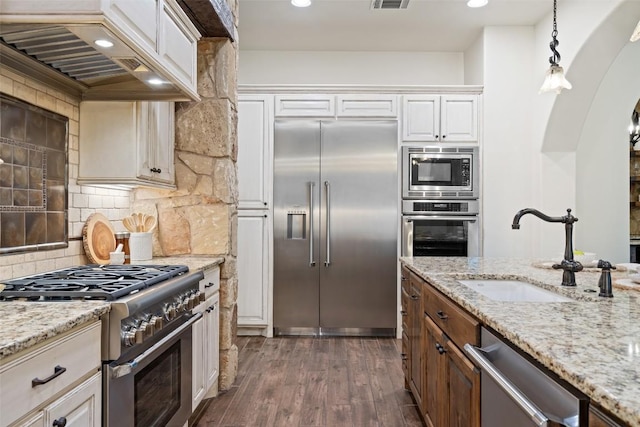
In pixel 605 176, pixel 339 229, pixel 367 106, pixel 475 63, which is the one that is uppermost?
pixel 475 63

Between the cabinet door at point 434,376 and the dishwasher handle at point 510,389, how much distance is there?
0.44 meters

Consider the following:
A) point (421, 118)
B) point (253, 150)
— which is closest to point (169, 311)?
point (253, 150)

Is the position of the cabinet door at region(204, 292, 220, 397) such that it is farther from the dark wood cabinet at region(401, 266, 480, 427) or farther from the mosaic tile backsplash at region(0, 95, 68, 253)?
the dark wood cabinet at region(401, 266, 480, 427)

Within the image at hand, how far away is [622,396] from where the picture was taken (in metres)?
0.71

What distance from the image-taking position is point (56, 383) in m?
1.17

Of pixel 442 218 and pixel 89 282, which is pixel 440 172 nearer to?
pixel 442 218

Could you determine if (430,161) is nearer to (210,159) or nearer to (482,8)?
(482,8)

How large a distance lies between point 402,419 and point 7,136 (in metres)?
2.49

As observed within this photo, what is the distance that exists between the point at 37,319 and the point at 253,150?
122 inches

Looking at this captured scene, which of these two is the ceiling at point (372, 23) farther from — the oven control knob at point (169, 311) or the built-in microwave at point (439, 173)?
the oven control knob at point (169, 311)

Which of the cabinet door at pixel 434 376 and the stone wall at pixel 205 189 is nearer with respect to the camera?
the cabinet door at pixel 434 376

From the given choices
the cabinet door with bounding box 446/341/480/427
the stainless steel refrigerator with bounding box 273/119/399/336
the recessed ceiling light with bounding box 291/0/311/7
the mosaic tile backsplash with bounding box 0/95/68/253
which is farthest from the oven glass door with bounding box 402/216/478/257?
the mosaic tile backsplash with bounding box 0/95/68/253

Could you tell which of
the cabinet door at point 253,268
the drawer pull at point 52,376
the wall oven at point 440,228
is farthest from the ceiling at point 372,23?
the drawer pull at point 52,376

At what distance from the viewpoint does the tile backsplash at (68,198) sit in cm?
186
